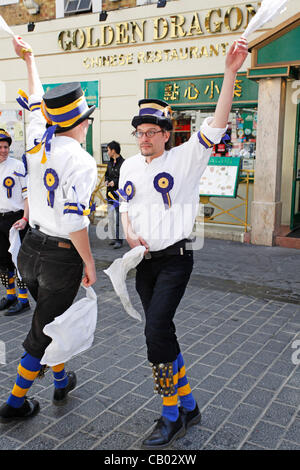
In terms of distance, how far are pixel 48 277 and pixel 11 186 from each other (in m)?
2.42

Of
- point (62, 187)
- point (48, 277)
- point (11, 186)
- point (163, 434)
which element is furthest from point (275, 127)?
point (163, 434)

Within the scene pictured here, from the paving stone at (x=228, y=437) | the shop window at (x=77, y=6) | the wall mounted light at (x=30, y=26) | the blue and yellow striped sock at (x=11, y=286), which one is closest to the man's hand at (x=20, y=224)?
the blue and yellow striped sock at (x=11, y=286)

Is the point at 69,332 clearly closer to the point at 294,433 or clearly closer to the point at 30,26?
the point at 294,433

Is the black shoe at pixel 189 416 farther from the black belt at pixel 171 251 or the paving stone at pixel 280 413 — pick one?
the black belt at pixel 171 251

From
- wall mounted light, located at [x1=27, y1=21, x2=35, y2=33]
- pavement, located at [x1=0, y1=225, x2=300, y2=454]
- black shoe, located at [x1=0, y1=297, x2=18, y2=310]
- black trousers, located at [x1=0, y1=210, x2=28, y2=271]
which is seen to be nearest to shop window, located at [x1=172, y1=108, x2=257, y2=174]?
pavement, located at [x1=0, y1=225, x2=300, y2=454]

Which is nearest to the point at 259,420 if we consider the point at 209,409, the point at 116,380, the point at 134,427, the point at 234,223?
the point at 209,409

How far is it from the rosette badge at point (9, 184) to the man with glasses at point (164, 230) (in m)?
2.33

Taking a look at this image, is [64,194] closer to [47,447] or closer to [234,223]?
[47,447]

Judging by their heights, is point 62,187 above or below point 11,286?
above

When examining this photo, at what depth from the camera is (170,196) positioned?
295cm

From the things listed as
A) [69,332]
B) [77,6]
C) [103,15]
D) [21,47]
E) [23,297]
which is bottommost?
[23,297]

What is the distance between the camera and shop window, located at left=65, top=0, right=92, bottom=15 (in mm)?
11672

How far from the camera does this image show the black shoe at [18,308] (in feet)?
17.1

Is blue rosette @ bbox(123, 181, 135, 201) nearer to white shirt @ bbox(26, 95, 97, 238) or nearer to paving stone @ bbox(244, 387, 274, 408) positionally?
white shirt @ bbox(26, 95, 97, 238)
